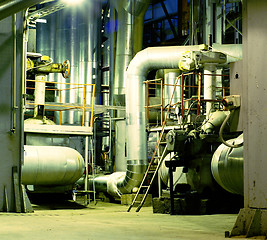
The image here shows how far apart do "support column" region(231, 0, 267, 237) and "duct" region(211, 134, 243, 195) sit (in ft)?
10.9

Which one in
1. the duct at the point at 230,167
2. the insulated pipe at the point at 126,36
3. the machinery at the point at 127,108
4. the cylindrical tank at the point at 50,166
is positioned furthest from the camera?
the insulated pipe at the point at 126,36

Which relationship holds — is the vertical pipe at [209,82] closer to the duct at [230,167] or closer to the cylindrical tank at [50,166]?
the duct at [230,167]

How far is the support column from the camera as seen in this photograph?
5.43m

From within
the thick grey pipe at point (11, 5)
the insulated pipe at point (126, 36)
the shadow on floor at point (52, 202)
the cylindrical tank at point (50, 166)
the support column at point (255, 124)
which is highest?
the insulated pipe at point (126, 36)

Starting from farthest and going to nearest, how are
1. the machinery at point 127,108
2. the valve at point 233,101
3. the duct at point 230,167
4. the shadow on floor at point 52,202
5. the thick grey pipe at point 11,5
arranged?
the shadow on floor at point 52,202, the machinery at point 127,108, the duct at point 230,167, the valve at point 233,101, the thick grey pipe at point 11,5

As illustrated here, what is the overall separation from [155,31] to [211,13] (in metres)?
11.6

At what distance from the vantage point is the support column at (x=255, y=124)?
5.43 meters

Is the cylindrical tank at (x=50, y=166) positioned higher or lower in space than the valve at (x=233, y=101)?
lower

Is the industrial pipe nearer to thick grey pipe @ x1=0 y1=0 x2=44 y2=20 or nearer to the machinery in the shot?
the machinery

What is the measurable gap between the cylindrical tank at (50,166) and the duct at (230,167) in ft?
15.0

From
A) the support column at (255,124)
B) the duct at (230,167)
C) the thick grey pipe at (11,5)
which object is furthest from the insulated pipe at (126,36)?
the support column at (255,124)

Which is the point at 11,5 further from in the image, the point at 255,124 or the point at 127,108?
the point at 127,108

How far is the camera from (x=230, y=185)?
30.9 feet

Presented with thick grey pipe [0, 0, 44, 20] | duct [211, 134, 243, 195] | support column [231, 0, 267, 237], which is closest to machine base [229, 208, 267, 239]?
support column [231, 0, 267, 237]
